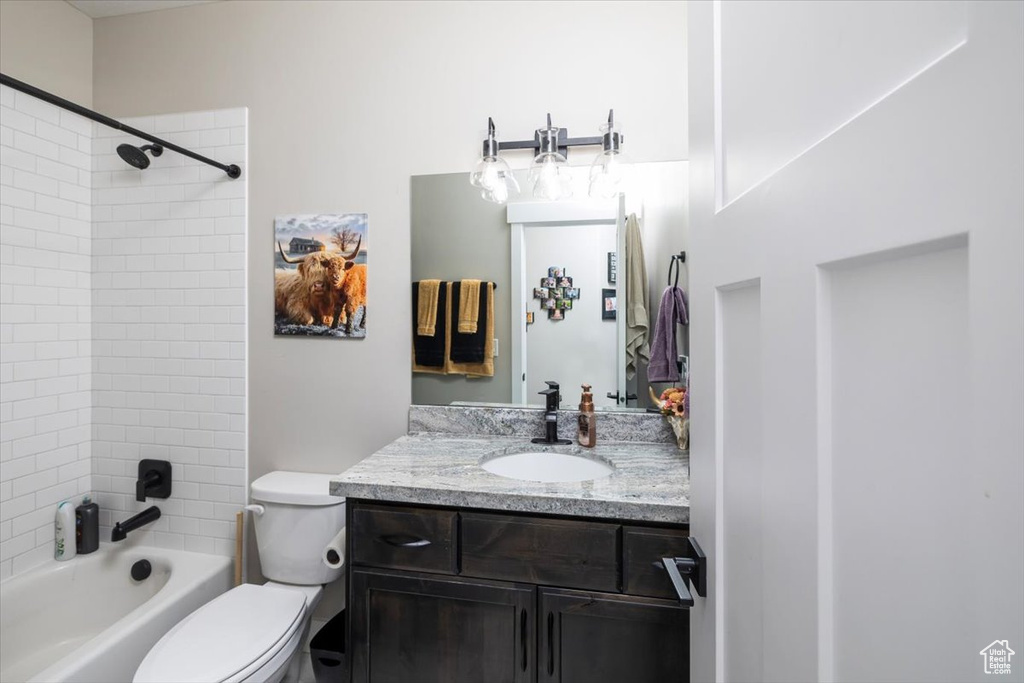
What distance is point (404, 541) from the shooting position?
125 centimetres

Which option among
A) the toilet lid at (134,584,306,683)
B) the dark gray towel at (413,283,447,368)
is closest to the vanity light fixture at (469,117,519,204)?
the dark gray towel at (413,283,447,368)

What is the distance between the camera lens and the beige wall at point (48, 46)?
1.72 meters

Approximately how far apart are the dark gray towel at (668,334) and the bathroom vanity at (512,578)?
38 centimetres

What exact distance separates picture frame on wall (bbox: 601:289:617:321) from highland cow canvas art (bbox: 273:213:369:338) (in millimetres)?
898

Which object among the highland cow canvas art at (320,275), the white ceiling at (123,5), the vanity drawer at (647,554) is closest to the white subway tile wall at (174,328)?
the highland cow canvas art at (320,275)

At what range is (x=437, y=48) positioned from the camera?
68.9 inches

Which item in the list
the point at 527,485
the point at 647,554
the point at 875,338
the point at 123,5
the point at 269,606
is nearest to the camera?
the point at 875,338

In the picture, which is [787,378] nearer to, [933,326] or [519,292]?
[933,326]

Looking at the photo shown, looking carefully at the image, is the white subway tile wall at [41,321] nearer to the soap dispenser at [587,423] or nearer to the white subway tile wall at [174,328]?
the white subway tile wall at [174,328]

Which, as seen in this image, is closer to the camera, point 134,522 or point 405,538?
point 405,538

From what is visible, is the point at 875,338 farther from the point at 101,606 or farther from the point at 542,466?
the point at 101,606

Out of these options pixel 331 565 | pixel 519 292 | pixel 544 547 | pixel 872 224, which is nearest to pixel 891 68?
pixel 872 224

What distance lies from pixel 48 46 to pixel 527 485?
2.46 m

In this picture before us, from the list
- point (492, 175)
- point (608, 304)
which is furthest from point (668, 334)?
point (492, 175)
